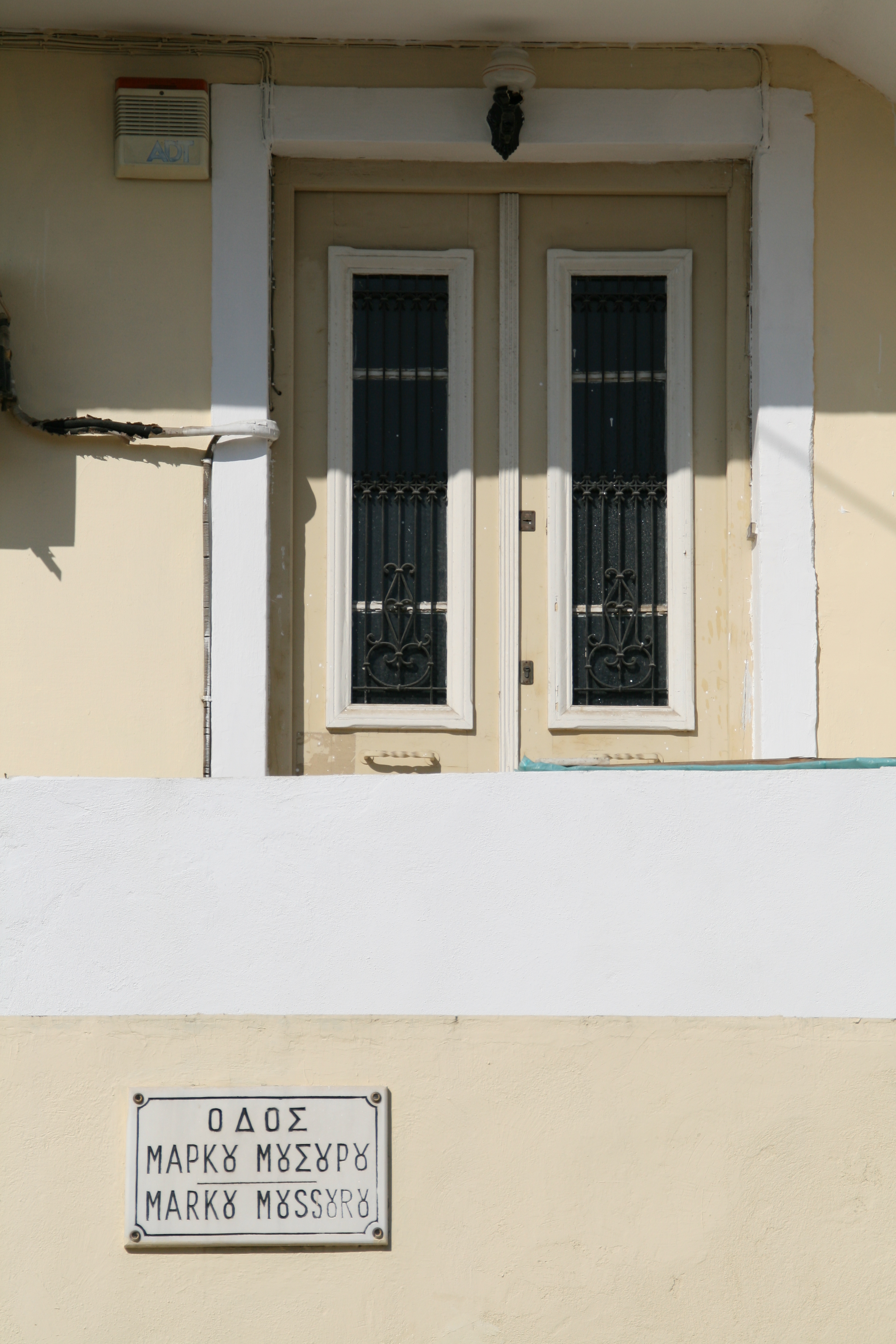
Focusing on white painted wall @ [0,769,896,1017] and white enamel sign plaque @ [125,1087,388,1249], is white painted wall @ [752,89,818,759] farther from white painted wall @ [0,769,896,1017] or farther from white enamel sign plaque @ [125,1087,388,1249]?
white enamel sign plaque @ [125,1087,388,1249]

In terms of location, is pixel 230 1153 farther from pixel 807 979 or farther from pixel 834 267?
pixel 834 267

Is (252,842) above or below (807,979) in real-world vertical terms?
above

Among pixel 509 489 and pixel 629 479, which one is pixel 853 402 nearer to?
pixel 629 479

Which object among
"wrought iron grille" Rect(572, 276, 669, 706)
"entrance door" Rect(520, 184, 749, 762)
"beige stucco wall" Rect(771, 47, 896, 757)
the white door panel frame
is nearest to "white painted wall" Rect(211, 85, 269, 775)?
the white door panel frame

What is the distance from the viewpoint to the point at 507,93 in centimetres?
519

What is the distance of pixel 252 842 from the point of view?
3.74m

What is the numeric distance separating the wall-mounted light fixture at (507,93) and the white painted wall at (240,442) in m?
0.84

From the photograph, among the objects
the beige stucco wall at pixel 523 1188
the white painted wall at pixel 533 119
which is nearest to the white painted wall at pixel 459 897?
the beige stucco wall at pixel 523 1188

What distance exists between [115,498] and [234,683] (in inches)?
31.1

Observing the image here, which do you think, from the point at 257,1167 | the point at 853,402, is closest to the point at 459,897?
the point at 257,1167

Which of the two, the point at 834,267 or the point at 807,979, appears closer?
the point at 807,979

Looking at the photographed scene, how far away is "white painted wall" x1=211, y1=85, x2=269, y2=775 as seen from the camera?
16.7ft

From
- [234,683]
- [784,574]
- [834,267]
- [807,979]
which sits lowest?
[807,979]

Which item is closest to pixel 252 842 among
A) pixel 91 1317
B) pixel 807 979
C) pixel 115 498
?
pixel 91 1317
